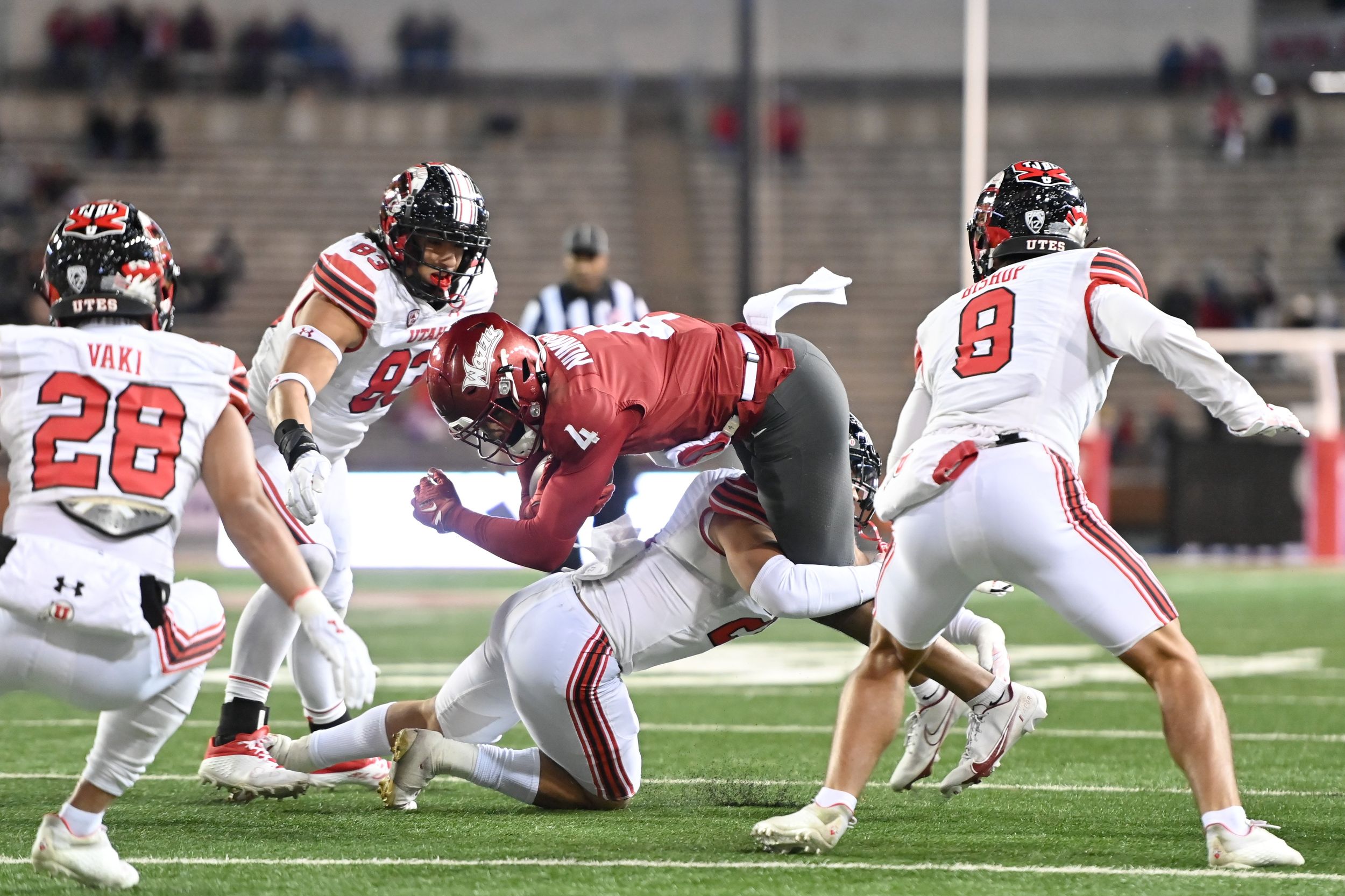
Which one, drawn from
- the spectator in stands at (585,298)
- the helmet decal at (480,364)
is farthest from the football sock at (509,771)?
the spectator in stands at (585,298)

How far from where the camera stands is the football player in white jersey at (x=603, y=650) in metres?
4.20

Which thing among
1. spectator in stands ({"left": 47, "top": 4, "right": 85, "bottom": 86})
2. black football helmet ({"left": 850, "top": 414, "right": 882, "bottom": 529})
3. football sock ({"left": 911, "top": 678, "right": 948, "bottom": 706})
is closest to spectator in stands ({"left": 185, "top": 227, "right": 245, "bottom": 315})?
spectator in stands ({"left": 47, "top": 4, "right": 85, "bottom": 86})

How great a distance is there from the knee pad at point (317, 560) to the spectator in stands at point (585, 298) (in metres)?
4.29

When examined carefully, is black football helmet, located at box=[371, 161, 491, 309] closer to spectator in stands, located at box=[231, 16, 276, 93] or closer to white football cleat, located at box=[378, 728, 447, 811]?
white football cleat, located at box=[378, 728, 447, 811]

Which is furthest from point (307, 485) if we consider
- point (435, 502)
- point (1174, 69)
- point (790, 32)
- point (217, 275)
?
point (790, 32)

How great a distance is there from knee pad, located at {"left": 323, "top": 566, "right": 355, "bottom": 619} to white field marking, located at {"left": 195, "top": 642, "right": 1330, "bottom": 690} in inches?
75.1

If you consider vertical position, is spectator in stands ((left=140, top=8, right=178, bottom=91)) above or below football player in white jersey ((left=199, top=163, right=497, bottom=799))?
above

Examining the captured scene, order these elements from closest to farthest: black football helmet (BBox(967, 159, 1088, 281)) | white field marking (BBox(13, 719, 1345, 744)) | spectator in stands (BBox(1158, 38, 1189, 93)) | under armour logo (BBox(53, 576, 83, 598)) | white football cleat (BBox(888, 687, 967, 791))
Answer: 1. under armour logo (BBox(53, 576, 83, 598))
2. black football helmet (BBox(967, 159, 1088, 281))
3. white football cleat (BBox(888, 687, 967, 791))
4. white field marking (BBox(13, 719, 1345, 744))
5. spectator in stands (BBox(1158, 38, 1189, 93))

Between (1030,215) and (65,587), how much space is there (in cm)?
222

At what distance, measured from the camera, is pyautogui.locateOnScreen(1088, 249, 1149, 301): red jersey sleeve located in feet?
12.2

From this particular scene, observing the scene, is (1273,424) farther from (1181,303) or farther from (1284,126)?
(1284,126)

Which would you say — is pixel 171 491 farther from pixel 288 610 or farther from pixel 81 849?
pixel 288 610

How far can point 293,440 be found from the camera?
4355 millimetres

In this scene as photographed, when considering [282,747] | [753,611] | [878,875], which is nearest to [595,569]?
[753,611]
